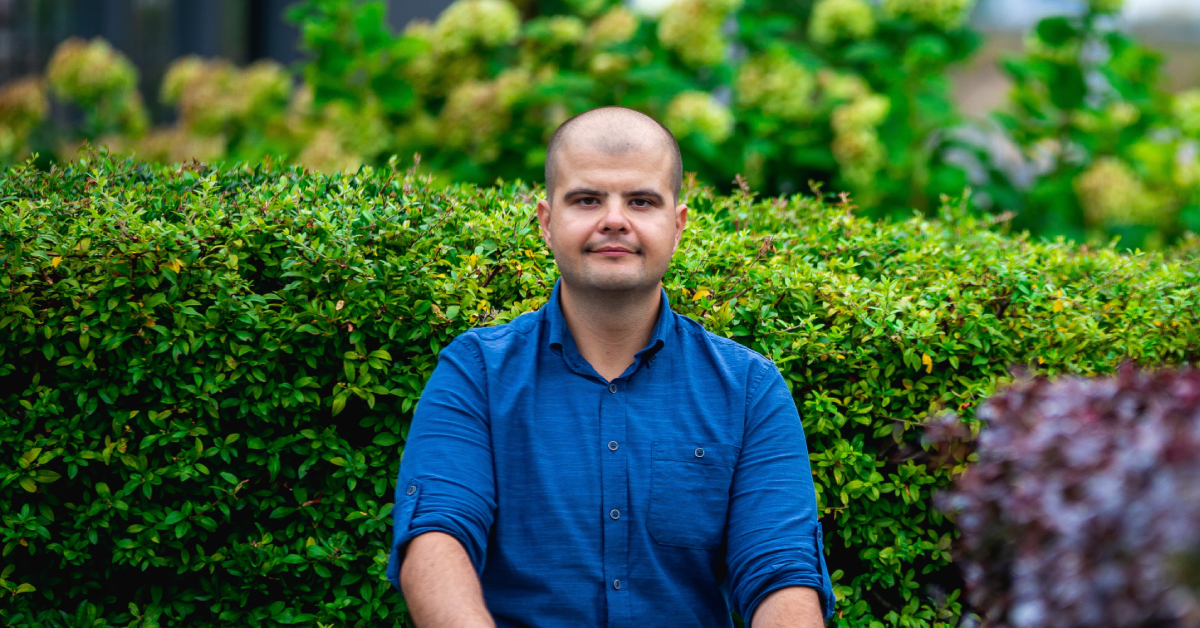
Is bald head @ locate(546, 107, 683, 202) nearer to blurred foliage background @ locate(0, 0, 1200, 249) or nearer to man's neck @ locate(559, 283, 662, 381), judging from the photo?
man's neck @ locate(559, 283, 662, 381)

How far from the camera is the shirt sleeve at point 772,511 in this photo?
2.10m

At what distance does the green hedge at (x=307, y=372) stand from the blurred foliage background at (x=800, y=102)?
2.55 meters

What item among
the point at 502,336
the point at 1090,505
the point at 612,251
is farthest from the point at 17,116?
the point at 1090,505

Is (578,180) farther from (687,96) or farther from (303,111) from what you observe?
(303,111)

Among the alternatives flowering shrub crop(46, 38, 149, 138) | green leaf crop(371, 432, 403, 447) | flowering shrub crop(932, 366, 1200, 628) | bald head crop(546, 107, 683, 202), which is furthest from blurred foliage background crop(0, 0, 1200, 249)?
flowering shrub crop(932, 366, 1200, 628)

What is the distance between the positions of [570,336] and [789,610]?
759mm

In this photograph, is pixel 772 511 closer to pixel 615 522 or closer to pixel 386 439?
pixel 615 522

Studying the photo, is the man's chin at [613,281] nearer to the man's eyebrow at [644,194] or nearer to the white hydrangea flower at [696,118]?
the man's eyebrow at [644,194]

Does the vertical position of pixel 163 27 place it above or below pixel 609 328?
above

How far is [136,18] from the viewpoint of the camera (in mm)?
10391

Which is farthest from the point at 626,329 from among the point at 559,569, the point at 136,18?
the point at 136,18

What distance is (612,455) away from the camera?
2203mm

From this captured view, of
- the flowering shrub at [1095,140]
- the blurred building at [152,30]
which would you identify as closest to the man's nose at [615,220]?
the flowering shrub at [1095,140]

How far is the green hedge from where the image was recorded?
105 inches
